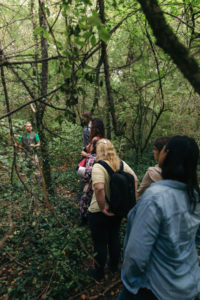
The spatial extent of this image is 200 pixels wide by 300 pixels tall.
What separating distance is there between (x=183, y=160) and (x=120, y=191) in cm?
124

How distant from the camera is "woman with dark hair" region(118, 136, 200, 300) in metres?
1.22

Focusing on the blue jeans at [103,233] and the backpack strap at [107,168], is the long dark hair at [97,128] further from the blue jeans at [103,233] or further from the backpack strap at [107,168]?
the blue jeans at [103,233]

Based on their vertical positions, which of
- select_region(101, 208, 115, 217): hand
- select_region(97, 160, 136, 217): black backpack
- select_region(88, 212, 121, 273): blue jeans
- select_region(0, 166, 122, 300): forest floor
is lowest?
select_region(0, 166, 122, 300): forest floor

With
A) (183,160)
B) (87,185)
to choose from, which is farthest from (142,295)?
(87,185)

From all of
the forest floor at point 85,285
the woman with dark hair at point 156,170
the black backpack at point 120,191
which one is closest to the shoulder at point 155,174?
the woman with dark hair at point 156,170

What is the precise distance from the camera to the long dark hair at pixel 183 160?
1.25 meters

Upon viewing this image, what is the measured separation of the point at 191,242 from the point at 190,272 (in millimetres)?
205

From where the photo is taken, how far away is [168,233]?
123 cm

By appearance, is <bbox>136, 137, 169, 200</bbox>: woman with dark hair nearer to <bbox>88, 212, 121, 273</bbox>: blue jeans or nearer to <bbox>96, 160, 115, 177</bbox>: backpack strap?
<bbox>96, 160, 115, 177</bbox>: backpack strap

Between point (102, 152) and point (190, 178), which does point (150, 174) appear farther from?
point (190, 178)

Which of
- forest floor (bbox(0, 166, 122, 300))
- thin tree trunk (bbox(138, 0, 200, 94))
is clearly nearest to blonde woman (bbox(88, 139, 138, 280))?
forest floor (bbox(0, 166, 122, 300))

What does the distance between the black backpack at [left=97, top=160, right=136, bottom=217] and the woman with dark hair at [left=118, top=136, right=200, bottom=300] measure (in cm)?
103

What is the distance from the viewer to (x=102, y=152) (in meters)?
2.51

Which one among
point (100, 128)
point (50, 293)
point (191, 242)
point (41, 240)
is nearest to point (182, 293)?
point (191, 242)
